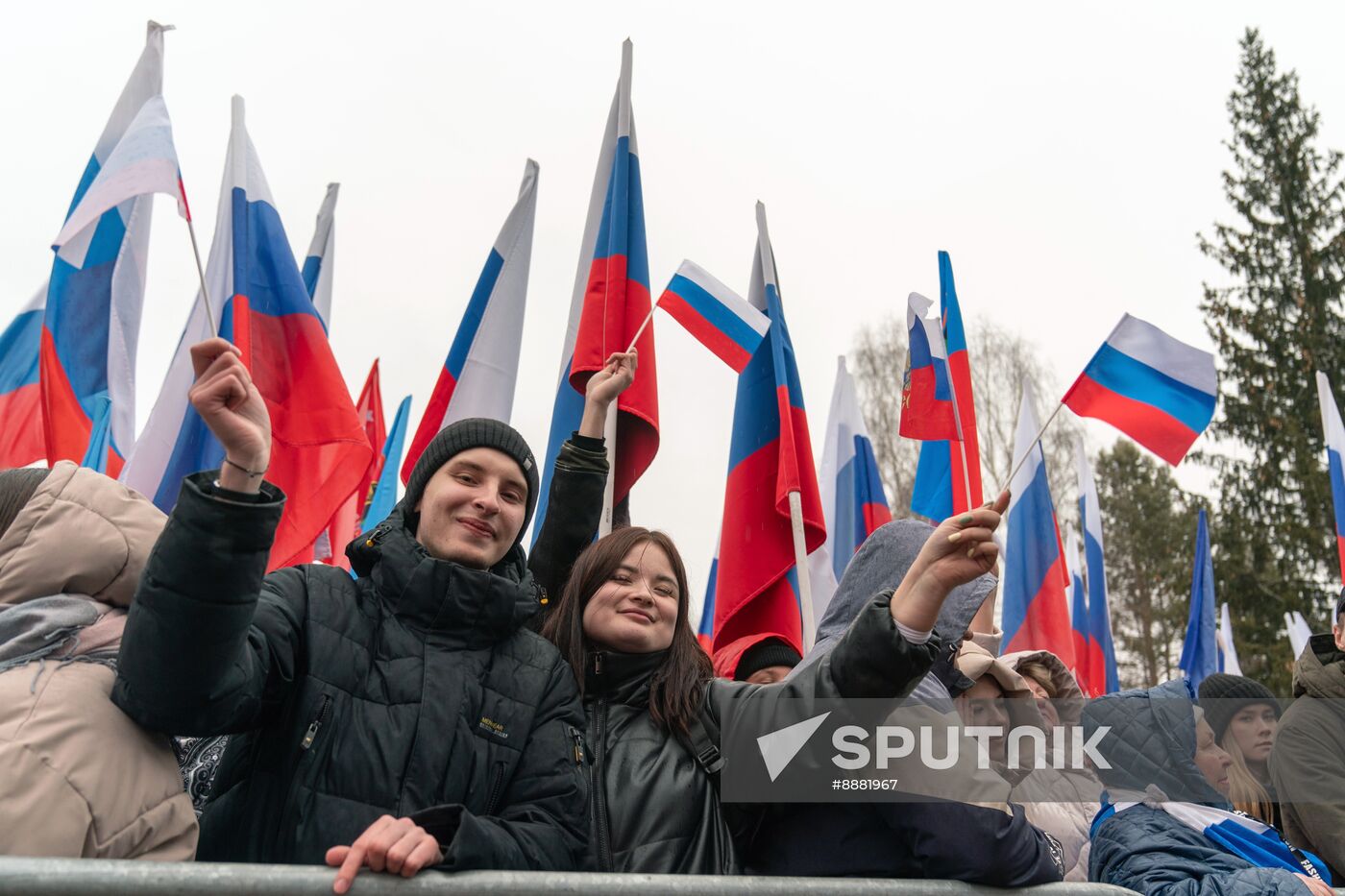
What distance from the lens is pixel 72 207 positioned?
5504mm

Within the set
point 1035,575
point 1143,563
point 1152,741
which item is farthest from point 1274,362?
point 1152,741

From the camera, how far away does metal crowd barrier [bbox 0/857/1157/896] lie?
4.39 ft

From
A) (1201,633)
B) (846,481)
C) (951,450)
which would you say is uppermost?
(951,450)

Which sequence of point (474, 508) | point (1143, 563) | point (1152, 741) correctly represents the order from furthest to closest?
point (1143, 563)
point (1152, 741)
point (474, 508)

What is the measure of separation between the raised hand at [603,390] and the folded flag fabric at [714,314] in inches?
40.7

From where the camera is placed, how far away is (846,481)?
24.8 ft

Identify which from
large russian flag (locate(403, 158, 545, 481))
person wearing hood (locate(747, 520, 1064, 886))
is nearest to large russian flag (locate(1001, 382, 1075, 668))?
large russian flag (locate(403, 158, 545, 481))

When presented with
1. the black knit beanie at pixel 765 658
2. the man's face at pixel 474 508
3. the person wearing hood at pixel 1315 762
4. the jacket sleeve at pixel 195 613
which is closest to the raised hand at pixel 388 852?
the jacket sleeve at pixel 195 613

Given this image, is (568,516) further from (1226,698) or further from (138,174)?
(1226,698)

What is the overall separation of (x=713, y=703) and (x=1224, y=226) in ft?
Answer: 74.5

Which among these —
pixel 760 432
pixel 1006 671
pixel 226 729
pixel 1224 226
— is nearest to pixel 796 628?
pixel 760 432

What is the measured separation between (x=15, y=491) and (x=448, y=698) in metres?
0.84

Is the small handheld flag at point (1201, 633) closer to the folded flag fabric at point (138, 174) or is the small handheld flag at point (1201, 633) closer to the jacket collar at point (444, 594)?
the jacket collar at point (444, 594)

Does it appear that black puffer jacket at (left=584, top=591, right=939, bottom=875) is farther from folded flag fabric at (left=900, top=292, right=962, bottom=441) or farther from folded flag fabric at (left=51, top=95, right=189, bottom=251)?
folded flag fabric at (left=900, top=292, right=962, bottom=441)
